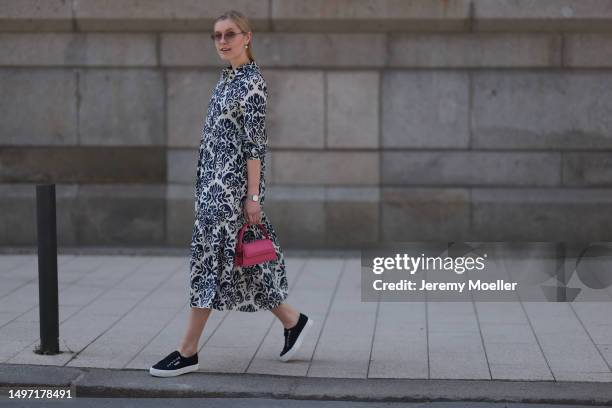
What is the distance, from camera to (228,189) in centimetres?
545

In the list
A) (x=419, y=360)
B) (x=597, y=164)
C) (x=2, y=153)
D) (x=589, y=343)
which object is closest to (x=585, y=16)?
(x=597, y=164)

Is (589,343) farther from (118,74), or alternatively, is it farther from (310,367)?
(118,74)

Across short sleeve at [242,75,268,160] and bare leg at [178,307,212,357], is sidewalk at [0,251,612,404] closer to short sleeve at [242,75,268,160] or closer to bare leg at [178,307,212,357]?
bare leg at [178,307,212,357]

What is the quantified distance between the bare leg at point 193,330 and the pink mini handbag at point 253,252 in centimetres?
34

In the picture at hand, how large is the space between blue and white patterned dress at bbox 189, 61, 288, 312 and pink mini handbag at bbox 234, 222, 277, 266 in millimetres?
33

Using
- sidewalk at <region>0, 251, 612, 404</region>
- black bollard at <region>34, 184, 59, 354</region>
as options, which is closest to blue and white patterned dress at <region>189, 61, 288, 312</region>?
sidewalk at <region>0, 251, 612, 404</region>

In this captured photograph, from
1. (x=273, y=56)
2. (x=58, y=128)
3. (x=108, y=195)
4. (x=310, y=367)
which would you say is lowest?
(x=310, y=367)

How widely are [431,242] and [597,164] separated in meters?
1.69

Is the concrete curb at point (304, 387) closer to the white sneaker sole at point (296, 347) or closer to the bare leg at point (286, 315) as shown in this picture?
the white sneaker sole at point (296, 347)

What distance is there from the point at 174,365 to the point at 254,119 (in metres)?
1.43

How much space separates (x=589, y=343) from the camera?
6.25 meters

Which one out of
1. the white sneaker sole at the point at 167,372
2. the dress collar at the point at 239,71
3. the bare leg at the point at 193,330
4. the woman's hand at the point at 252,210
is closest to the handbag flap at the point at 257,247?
the woman's hand at the point at 252,210

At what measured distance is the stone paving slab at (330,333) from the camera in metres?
5.75

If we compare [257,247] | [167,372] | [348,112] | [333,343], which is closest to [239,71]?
[257,247]
